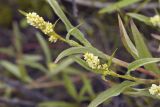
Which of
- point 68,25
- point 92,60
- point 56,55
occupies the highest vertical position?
point 56,55

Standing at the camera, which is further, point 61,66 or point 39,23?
point 61,66

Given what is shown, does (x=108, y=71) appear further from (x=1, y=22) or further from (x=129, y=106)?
(x=1, y=22)

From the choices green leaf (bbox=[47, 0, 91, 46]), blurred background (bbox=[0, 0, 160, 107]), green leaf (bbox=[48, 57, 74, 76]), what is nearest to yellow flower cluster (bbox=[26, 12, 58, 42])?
green leaf (bbox=[47, 0, 91, 46])

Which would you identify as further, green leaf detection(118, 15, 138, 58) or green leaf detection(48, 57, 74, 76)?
green leaf detection(48, 57, 74, 76)

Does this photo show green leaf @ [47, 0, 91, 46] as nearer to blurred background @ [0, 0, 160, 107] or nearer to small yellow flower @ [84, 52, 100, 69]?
small yellow flower @ [84, 52, 100, 69]

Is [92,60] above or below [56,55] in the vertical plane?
below

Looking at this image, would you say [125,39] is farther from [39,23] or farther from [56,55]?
[56,55]

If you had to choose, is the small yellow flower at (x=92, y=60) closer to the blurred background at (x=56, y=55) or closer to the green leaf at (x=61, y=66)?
the blurred background at (x=56, y=55)

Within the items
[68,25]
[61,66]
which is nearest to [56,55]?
[61,66]
